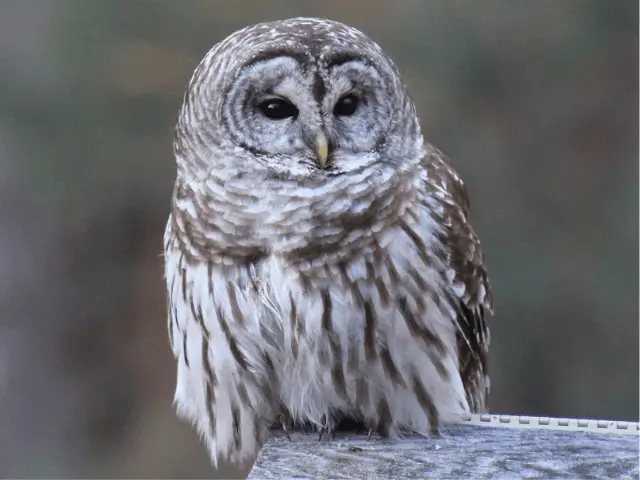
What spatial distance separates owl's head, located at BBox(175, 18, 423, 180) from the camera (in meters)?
2.95

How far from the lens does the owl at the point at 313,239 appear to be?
2977 millimetres

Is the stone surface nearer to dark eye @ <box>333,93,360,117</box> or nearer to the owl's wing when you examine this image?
the owl's wing

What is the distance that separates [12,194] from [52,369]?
1225 millimetres

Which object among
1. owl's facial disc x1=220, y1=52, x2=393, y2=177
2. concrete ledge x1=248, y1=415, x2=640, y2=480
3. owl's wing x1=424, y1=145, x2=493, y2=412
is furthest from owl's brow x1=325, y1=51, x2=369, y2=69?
concrete ledge x1=248, y1=415, x2=640, y2=480

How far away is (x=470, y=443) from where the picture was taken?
2768mm

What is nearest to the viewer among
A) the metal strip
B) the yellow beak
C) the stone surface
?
the stone surface

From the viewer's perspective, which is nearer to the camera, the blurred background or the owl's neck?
the owl's neck

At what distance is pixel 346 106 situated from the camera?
10.0 ft

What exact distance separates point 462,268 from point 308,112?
78 centimetres

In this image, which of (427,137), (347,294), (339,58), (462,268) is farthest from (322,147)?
(427,137)

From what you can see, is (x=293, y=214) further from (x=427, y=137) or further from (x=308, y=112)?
(x=427, y=137)

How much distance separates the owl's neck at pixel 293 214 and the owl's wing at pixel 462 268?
20 cm

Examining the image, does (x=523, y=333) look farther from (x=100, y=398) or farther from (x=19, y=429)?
(x=19, y=429)

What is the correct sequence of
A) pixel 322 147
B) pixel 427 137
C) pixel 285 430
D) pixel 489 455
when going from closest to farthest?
pixel 489 455
pixel 322 147
pixel 285 430
pixel 427 137
